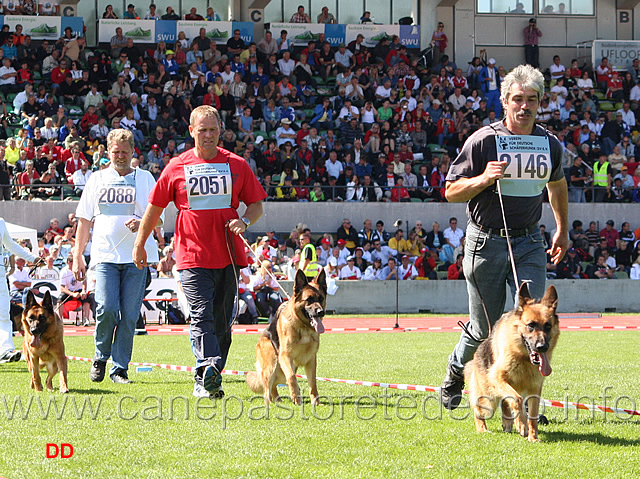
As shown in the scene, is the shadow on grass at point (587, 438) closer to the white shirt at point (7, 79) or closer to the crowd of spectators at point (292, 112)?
the crowd of spectators at point (292, 112)

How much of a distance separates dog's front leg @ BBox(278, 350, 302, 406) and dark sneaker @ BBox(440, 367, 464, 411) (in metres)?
1.17

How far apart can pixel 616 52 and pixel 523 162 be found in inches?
1237

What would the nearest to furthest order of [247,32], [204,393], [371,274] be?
[204,393] < [371,274] < [247,32]

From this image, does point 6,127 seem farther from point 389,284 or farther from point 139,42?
point 389,284

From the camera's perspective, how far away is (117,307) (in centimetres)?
857

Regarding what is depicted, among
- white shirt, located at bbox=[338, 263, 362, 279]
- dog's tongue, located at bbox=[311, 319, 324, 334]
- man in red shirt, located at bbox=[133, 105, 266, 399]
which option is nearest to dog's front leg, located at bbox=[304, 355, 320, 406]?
dog's tongue, located at bbox=[311, 319, 324, 334]

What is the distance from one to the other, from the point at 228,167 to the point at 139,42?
25.1m

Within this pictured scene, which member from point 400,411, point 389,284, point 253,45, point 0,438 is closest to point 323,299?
point 400,411

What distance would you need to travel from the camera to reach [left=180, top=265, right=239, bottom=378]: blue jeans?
7.16 m

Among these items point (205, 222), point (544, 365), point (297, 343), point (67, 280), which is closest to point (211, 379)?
point (297, 343)

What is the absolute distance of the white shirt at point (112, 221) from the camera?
27.7 ft

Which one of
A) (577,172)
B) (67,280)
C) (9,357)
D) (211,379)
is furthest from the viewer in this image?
(577,172)

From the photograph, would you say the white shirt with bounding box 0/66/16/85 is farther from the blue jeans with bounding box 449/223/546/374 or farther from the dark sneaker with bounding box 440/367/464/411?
the blue jeans with bounding box 449/223/546/374

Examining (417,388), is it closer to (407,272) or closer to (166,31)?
(407,272)
